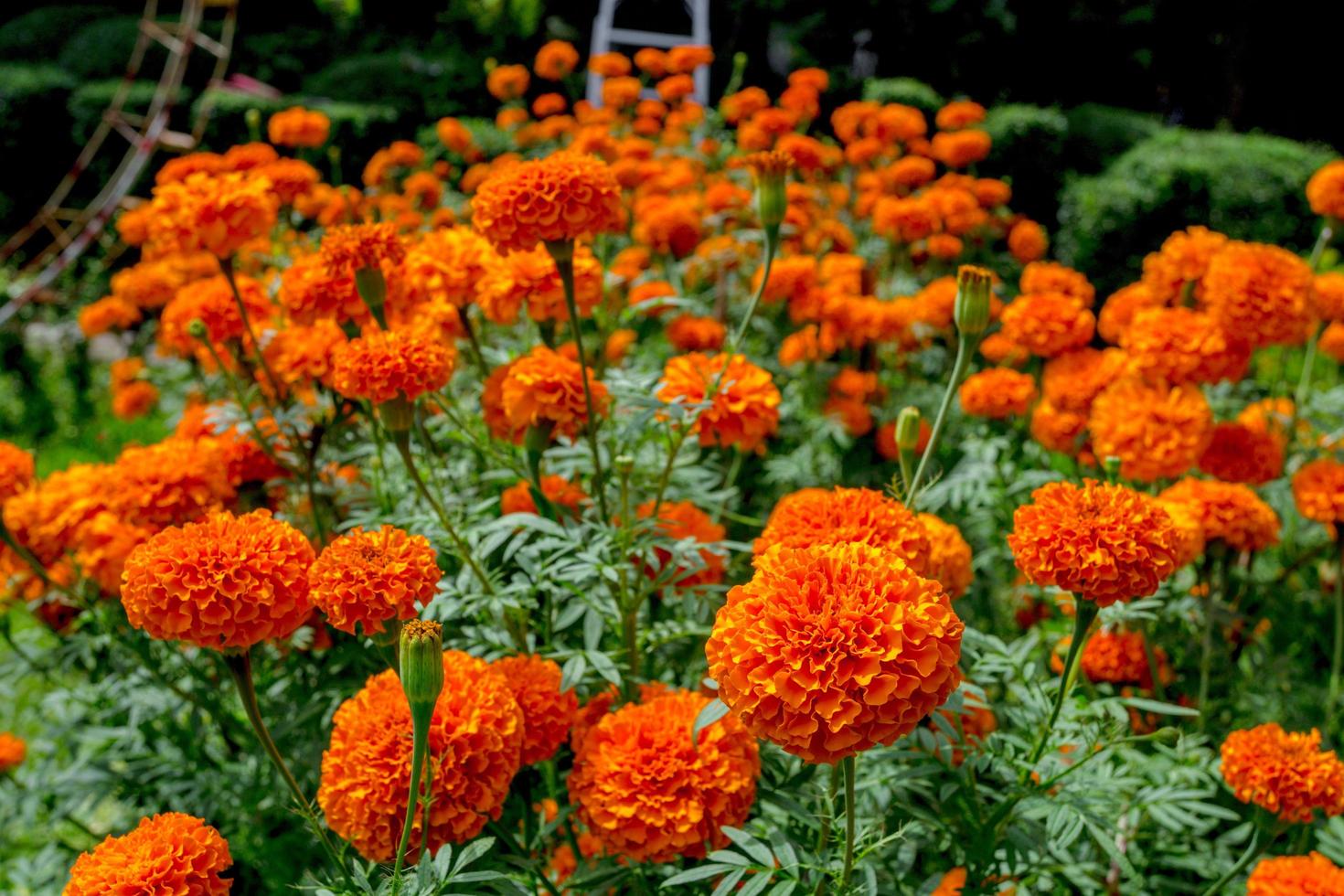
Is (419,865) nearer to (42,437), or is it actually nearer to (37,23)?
(42,437)

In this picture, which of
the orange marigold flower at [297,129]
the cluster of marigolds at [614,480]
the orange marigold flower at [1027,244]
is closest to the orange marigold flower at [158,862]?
the cluster of marigolds at [614,480]

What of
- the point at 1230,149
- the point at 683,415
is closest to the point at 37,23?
the point at 1230,149

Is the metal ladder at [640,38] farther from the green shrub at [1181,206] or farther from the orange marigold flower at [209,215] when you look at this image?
Answer: the orange marigold flower at [209,215]

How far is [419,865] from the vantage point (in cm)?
112

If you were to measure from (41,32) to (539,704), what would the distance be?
12047mm

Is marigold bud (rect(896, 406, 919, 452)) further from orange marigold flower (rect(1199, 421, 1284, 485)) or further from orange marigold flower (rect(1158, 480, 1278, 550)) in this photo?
orange marigold flower (rect(1199, 421, 1284, 485))

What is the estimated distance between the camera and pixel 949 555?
163 cm

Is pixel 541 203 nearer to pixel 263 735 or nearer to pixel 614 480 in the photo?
pixel 614 480

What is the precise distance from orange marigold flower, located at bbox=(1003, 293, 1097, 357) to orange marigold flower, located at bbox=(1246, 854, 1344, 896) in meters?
1.31

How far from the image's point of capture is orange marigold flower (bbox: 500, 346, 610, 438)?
1.62 m

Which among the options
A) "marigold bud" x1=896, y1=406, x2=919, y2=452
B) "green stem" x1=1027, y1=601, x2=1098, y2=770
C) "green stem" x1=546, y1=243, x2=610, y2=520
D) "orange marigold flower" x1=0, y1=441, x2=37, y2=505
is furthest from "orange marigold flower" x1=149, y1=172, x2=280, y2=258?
"green stem" x1=1027, y1=601, x2=1098, y2=770

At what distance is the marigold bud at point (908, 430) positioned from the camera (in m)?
1.55

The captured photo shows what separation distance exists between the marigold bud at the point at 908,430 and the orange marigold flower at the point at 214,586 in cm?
90

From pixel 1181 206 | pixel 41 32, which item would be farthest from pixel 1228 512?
pixel 41 32
